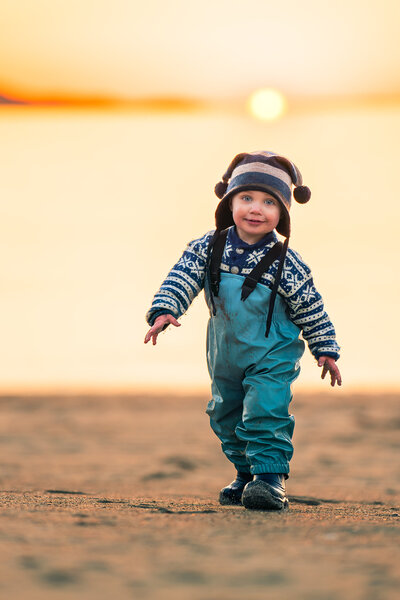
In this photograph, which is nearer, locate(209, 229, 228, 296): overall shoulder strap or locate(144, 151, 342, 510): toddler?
locate(144, 151, 342, 510): toddler

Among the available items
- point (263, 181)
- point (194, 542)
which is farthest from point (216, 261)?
point (194, 542)

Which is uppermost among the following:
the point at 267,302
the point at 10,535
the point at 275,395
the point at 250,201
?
the point at 250,201

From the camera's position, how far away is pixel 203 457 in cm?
851

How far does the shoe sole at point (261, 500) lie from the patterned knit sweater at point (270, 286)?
0.70 meters

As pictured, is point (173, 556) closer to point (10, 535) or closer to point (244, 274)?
point (10, 535)

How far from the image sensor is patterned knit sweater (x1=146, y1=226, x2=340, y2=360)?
155 inches

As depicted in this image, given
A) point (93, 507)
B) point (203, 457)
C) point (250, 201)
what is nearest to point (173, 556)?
point (93, 507)

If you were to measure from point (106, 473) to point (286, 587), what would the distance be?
5312 mm

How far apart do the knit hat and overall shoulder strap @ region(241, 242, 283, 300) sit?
15cm

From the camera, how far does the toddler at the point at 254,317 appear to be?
384cm

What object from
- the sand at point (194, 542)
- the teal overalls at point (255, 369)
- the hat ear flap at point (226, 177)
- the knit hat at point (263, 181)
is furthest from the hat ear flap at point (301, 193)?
the sand at point (194, 542)

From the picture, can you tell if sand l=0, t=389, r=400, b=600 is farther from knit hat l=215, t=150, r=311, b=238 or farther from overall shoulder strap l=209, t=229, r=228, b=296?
knit hat l=215, t=150, r=311, b=238

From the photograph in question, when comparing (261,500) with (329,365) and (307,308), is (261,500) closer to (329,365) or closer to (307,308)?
(329,365)

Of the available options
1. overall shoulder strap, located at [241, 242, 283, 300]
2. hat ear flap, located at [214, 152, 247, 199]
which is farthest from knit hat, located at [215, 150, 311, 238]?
overall shoulder strap, located at [241, 242, 283, 300]
